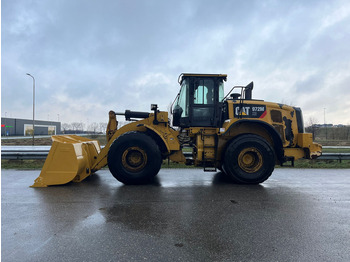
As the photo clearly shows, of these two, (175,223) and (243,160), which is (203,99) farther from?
(175,223)

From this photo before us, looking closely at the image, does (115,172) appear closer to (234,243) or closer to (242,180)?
(242,180)

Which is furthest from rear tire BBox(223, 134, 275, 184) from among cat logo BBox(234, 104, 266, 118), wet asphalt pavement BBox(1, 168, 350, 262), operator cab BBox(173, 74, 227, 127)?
operator cab BBox(173, 74, 227, 127)

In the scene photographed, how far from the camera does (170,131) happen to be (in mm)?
5898

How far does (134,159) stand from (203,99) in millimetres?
2449

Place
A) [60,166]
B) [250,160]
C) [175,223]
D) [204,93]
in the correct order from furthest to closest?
1. [204,93]
2. [250,160]
3. [60,166]
4. [175,223]

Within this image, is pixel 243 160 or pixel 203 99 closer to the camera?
pixel 243 160

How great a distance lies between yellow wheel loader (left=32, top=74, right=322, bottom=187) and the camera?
17.9 ft

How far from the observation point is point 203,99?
605cm

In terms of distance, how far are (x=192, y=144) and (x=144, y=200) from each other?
2.45 m

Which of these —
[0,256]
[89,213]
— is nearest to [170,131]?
[89,213]

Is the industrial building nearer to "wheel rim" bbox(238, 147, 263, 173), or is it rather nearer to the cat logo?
the cat logo

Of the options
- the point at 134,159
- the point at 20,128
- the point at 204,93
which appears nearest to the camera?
the point at 134,159

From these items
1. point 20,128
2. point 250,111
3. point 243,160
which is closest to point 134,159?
point 243,160

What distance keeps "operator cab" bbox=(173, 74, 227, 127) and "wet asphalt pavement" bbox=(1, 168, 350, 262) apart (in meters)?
1.74
